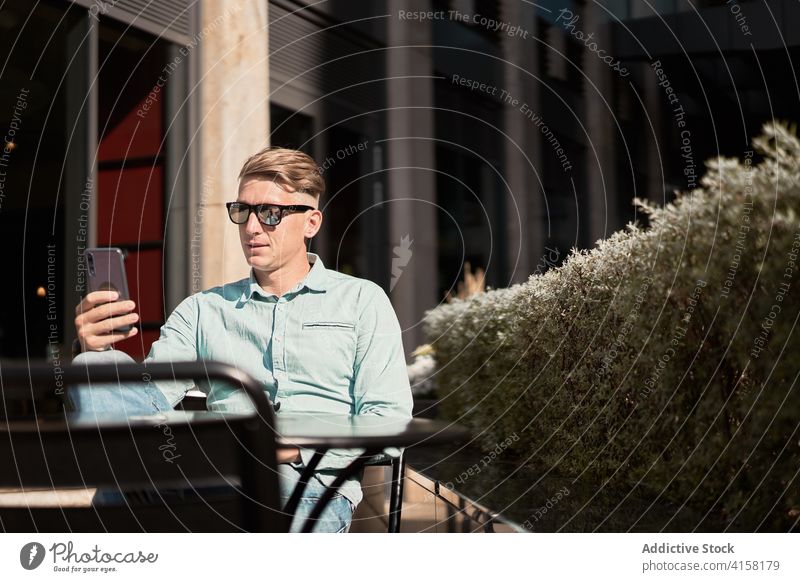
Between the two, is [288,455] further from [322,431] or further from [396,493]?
[396,493]

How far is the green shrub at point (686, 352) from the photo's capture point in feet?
7.89

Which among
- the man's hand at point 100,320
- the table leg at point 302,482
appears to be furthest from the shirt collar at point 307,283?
the table leg at point 302,482

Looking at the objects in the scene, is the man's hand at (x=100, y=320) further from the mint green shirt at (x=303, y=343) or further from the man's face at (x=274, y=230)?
the man's face at (x=274, y=230)

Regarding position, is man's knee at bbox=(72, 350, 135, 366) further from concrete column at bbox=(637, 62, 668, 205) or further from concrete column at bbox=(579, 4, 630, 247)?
concrete column at bbox=(637, 62, 668, 205)

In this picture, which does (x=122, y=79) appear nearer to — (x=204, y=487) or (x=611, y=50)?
(x=611, y=50)

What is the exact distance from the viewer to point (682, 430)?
2.98 metres

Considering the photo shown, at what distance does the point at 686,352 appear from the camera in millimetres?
2797

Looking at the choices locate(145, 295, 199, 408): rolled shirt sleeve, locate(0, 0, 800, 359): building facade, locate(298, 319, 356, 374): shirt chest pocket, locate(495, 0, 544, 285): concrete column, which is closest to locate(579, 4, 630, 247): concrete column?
locate(0, 0, 800, 359): building facade

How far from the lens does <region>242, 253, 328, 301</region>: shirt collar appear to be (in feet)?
8.36

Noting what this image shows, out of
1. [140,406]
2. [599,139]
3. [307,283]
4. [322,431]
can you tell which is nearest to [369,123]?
[599,139]
